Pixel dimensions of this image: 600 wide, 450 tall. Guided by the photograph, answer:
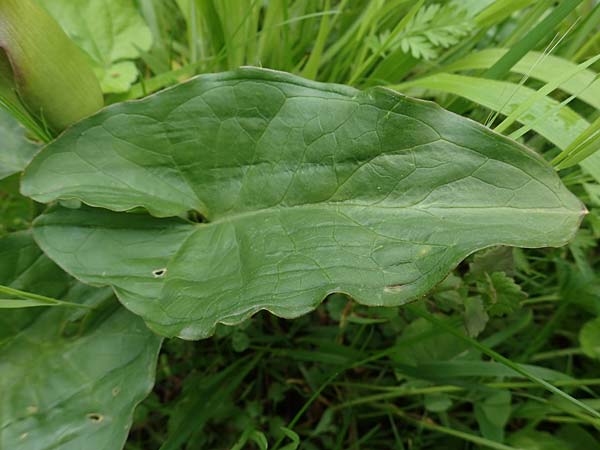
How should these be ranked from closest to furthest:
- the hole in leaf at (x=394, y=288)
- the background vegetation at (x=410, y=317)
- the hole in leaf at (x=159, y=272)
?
the hole in leaf at (x=394, y=288) < the hole in leaf at (x=159, y=272) < the background vegetation at (x=410, y=317)

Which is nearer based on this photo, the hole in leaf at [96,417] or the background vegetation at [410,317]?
the hole in leaf at [96,417]

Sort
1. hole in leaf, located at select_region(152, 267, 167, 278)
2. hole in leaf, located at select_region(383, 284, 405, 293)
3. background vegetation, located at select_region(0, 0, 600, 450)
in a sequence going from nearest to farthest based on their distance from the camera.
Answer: hole in leaf, located at select_region(383, 284, 405, 293), hole in leaf, located at select_region(152, 267, 167, 278), background vegetation, located at select_region(0, 0, 600, 450)

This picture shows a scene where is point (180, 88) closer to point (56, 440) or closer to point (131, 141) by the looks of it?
point (131, 141)

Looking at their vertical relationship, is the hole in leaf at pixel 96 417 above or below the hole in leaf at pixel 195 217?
below

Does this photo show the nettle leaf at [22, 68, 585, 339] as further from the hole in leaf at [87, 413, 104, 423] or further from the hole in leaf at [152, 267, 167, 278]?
the hole in leaf at [87, 413, 104, 423]

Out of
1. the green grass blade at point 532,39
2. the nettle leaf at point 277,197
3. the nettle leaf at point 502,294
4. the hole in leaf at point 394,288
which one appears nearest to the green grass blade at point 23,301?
the nettle leaf at point 277,197

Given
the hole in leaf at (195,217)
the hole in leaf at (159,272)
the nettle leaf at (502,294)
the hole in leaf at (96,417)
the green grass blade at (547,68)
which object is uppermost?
the green grass blade at (547,68)

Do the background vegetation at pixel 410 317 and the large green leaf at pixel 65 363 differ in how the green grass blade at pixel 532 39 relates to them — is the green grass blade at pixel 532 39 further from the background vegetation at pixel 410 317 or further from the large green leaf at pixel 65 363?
the large green leaf at pixel 65 363

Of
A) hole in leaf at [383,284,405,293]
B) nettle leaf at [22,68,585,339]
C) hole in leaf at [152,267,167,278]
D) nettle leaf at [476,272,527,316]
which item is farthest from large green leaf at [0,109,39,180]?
nettle leaf at [476,272,527,316]
